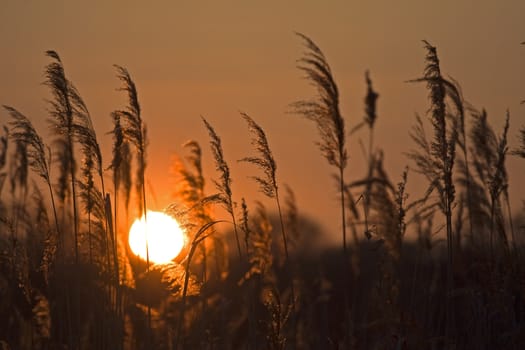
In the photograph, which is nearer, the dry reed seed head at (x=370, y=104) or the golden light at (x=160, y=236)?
the golden light at (x=160, y=236)

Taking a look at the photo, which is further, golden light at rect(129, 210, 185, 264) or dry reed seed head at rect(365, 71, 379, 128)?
dry reed seed head at rect(365, 71, 379, 128)

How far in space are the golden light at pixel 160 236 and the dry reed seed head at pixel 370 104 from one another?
189cm

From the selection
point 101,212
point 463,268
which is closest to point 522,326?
point 463,268

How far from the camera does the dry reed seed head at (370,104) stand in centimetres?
718

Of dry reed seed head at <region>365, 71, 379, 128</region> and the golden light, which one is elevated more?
dry reed seed head at <region>365, 71, 379, 128</region>

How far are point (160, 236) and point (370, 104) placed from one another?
6.88ft

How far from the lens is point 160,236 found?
730 centimetres

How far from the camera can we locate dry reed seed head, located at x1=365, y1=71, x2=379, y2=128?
7180 millimetres

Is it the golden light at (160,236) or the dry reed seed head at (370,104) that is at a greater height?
the dry reed seed head at (370,104)

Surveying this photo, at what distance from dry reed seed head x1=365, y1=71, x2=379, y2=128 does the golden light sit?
1.89m

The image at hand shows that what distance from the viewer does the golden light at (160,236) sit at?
633 centimetres

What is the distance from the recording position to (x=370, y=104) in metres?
7.21

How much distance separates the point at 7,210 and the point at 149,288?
3200 mm

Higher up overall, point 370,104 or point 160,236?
point 370,104
